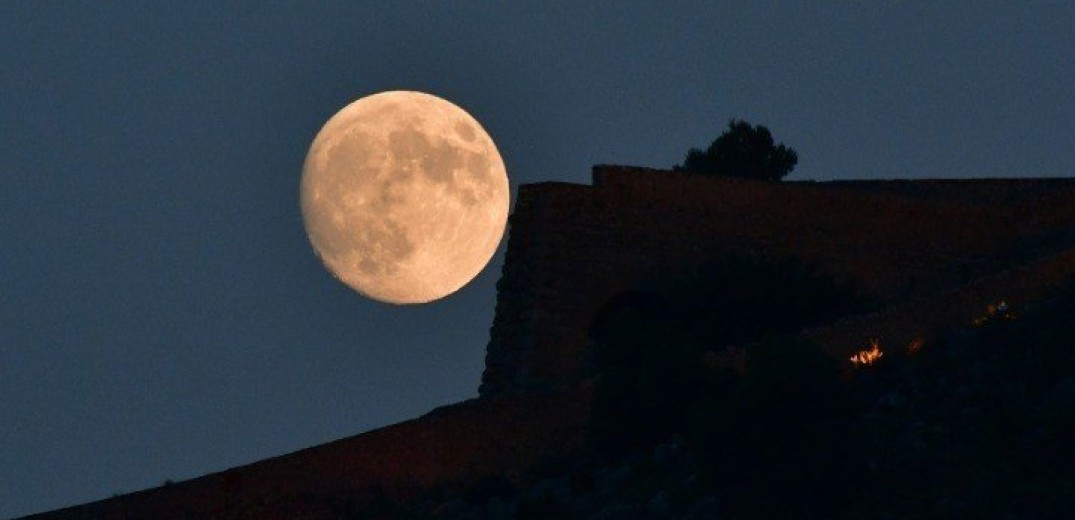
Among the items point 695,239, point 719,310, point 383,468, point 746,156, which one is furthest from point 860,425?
point 746,156

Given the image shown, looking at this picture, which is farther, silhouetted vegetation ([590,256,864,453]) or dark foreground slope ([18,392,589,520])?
silhouetted vegetation ([590,256,864,453])

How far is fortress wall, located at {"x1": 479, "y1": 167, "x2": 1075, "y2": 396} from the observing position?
157 feet

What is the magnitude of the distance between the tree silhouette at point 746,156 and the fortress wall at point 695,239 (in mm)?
10256

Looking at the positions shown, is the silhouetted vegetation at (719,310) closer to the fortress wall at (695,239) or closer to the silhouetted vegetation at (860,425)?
the fortress wall at (695,239)

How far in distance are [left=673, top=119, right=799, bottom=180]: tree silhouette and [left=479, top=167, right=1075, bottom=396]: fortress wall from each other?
33.6ft

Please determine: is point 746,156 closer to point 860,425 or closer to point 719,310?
point 719,310

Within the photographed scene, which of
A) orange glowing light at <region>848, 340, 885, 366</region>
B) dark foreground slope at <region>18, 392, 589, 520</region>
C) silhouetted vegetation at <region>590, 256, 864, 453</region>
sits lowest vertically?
orange glowing light at <region>848, 340, 885, 366</region>

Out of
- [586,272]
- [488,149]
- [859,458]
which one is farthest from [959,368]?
[488,149]

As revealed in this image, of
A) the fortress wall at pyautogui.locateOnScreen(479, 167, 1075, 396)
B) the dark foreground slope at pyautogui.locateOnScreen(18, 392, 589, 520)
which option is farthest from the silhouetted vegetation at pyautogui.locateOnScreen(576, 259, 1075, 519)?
the fortress wall at pyautogui.locateOnScreen(479, 167, 1075, 396)

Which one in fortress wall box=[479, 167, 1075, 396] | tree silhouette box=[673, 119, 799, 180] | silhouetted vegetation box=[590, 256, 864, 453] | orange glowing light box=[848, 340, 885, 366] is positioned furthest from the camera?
tree silhouette box=[673, 119, 799, 180]

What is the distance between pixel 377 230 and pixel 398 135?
1540 mm

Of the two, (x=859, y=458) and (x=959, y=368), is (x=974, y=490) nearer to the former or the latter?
(x=859, y=458)

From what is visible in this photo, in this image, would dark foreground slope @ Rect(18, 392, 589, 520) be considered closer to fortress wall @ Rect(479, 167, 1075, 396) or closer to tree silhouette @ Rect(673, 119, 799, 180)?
fortress wall @ Rect(479, 167, 1075, 396)

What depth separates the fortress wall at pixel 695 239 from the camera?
157ft
